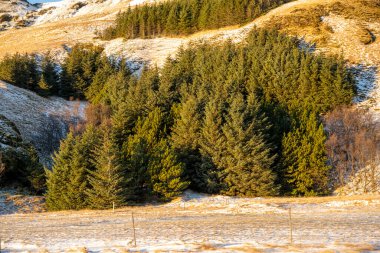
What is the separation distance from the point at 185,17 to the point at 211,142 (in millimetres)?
61393

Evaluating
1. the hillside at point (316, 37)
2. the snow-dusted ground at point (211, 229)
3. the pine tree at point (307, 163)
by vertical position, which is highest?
the hillside at point (316, 37)

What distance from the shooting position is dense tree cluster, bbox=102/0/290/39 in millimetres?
82875

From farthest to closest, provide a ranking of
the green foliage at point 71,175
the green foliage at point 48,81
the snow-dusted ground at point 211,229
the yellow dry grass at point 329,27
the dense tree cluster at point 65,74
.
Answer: the yellow dry grass at point 329,27 → the dense tree cluster at point 65,74 → the green foliage at point 48,81 → the green foliage at point 71,175 → the snow-dusted ground at point 211,229

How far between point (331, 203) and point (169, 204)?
40.3 ft

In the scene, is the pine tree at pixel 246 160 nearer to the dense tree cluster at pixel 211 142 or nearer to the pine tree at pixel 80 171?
the dense tree cluster at pixel 211 142

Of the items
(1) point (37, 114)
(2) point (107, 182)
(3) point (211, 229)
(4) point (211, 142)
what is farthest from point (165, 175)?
(1) point (37, 114)

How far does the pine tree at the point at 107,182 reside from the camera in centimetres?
2522

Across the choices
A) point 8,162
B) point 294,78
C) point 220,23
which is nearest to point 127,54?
point 220,23

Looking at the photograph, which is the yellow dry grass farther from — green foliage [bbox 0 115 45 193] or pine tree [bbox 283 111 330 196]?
green foliage [bbox 0 115 45 193]

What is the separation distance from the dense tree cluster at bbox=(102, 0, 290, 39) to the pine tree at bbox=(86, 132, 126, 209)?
64.4 metres

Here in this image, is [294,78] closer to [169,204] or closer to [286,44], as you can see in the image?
[286,44]

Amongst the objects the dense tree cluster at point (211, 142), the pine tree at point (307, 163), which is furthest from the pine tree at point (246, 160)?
the pine tree at point (307, 163)

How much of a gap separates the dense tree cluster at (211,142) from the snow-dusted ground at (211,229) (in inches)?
129

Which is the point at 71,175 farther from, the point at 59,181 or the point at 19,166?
the point at 19,166
